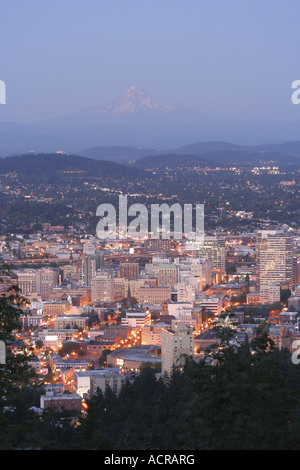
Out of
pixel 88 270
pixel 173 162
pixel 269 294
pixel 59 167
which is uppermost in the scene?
pixel 173 162

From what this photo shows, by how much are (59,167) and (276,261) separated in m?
30.9

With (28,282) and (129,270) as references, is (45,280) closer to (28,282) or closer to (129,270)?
(28,282)

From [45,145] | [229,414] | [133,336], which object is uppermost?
[45,145]

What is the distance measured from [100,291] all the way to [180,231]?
11549 millimetres

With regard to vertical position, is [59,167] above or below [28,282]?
above

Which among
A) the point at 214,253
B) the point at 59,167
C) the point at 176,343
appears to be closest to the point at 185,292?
the point at 214,253

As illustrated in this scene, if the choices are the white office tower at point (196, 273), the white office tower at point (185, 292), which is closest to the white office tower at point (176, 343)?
the white office tower at point (185, 292)

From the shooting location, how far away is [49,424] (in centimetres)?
766

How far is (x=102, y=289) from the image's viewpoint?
23016 mm

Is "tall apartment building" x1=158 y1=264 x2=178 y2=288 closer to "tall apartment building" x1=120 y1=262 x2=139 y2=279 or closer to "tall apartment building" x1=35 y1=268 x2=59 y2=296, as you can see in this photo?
"tall apartment building" x1=120 y1=262 x2=139 y2=279

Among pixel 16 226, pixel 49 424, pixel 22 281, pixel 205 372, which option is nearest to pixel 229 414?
pixel 205 372

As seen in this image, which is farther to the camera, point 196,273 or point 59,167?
point 59,167

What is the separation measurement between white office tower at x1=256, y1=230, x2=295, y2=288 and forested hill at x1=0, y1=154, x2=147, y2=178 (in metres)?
28.2
